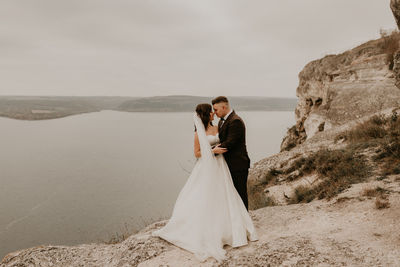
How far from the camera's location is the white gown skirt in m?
3.91

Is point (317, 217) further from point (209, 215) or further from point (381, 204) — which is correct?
point (209, 215)

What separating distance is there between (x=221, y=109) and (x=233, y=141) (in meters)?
0.54

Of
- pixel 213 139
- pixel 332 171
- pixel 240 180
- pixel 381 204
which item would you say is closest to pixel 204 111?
pixel 213 139

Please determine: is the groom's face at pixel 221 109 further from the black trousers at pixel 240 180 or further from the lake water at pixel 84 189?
the lake water at pixel 84 189

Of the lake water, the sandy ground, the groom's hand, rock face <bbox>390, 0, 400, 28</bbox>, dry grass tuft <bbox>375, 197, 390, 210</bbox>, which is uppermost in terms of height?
rock face <bbox>390, 0, 400, 28</bbox>

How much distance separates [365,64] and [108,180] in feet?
103

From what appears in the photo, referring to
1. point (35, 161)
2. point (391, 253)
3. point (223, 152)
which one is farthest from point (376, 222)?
point (35, 161)

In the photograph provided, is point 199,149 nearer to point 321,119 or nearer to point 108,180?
point 321,119

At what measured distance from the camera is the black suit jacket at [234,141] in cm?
395

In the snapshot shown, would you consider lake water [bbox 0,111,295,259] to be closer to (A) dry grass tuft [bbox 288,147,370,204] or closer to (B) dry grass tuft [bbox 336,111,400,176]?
(A) dry grass tuft [bbox 288,147,370,204]

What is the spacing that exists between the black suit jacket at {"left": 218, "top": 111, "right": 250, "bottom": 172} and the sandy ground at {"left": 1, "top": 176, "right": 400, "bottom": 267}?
125 cm

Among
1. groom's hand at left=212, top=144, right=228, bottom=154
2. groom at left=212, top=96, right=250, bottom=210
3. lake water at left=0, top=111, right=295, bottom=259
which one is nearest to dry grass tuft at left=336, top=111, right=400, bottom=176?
groom at left=212, top=96, right=250, bottom=210

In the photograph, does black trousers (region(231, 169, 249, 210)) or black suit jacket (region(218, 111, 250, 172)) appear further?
black trousers (region(231, 169, 249, 210))

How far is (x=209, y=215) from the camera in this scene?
13.1 ft
